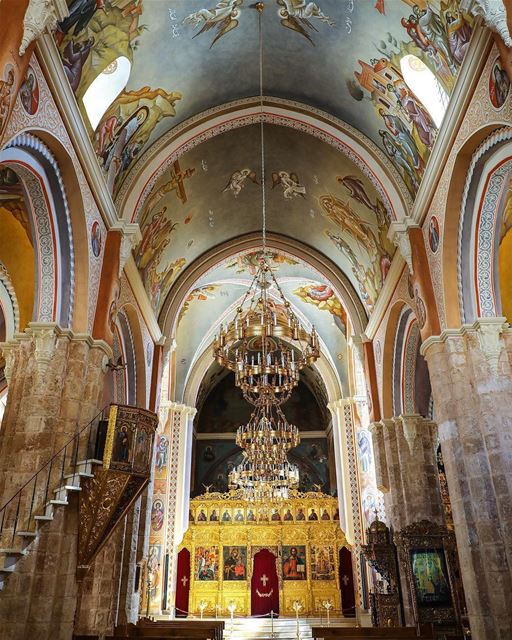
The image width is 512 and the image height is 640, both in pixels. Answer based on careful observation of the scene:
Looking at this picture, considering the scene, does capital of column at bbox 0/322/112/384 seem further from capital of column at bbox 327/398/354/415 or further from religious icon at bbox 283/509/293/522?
religious icon at bbox 283/509/293/522

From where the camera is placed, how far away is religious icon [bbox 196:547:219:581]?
69.3 ft

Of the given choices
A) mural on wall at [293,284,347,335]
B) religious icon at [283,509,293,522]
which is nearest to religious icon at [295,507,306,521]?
religious icon at [283,509,293,522]

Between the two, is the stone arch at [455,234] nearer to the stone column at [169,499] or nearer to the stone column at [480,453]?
the stone column at [480,453]

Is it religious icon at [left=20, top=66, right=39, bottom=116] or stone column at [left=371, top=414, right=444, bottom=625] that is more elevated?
religious icon at [left=20, top=66, right=39, bottom=116]

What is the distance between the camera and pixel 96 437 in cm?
909

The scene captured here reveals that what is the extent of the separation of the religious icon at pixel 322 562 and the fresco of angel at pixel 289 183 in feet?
47.1

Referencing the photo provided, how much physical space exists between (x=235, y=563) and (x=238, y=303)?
10533 millimetres

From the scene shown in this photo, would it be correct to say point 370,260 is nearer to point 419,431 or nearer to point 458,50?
point 419,431

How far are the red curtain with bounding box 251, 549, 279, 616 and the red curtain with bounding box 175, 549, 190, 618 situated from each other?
270 cm

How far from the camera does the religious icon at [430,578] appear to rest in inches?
438

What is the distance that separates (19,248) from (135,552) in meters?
7.25

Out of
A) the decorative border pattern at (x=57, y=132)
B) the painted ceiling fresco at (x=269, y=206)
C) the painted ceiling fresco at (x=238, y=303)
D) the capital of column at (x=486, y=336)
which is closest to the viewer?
the decorative border pattern at (x=57, y=132)

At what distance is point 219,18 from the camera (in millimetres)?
10164

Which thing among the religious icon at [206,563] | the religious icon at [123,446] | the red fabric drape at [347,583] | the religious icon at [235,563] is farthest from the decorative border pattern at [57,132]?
the red fabric drape at [347,583]
